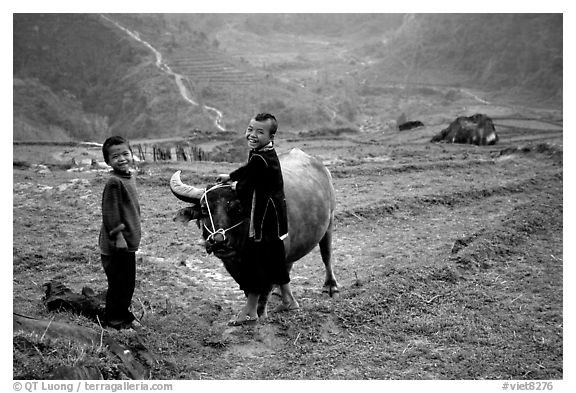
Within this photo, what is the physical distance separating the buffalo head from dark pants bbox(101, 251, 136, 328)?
2.23 feet

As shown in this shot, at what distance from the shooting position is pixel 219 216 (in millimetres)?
5613

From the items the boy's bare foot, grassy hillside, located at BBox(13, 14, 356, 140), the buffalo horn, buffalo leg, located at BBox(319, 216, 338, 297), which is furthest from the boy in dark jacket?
grassy hillside, located at BBox(13, 14, 356, 140)

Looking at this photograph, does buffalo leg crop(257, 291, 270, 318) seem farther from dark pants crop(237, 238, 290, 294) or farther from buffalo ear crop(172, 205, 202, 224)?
buffalo ear crop(172, 205, 202, 224)

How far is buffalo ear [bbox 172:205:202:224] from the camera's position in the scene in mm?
5641

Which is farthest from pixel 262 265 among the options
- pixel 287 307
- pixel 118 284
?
pixel 118 284

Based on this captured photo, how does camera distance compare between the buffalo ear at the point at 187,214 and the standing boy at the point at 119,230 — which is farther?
the buffalo ear at the point at 187,214

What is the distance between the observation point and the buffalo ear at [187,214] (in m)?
5.64

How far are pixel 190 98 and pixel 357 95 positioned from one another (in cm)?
2253

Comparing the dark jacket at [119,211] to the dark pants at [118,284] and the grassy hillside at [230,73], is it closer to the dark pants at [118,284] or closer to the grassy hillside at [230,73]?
the dark pants at [118,284]

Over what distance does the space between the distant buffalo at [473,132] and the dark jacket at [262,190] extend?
64.6ft

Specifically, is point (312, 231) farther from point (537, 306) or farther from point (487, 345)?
point (537, 306)

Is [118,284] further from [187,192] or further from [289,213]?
[289,213]

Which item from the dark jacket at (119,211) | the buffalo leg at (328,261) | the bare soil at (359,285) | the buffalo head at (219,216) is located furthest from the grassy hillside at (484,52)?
the dark jacket at (119,211)
